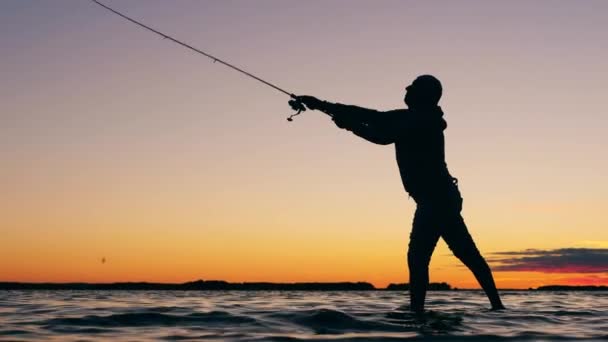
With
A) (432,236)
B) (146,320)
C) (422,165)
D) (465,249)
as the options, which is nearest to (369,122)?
(422,165)

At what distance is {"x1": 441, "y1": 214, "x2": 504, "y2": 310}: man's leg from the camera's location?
962 centimetres

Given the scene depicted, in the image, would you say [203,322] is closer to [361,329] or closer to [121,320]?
[121,320]

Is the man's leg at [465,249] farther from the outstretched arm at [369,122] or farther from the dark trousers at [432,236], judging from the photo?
the outstretched arm at [369,122]

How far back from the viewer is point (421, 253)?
375 inches

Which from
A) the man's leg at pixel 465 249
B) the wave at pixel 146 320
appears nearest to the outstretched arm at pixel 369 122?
the man's leg at pixel 465 249

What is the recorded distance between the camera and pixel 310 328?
24.1 feet

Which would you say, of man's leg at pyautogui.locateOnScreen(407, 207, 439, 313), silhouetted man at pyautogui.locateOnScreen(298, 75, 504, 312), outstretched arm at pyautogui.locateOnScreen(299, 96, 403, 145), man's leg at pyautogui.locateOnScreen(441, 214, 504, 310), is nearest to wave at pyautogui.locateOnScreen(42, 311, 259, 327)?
man's leg at pyautogui.locateOnScreen(407, 207, 439, 313)

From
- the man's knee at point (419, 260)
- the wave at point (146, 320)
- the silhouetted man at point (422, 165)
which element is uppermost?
the silhouetted man at point (422, 165)

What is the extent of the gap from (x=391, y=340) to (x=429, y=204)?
3912 mm

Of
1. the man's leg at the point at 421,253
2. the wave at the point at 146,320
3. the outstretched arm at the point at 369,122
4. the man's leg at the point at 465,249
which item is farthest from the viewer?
the man's leg at the point at 465,249

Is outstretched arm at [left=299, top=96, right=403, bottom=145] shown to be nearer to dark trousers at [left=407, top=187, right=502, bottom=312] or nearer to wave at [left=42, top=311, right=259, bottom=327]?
dark trousers at [left=407, top=187, right=502, bottom=312]

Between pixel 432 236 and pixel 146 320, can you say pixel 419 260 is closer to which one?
pixel 432 236

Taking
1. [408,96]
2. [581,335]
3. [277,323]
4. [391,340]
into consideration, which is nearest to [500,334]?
[581,335]

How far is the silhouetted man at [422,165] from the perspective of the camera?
936 centimetres
